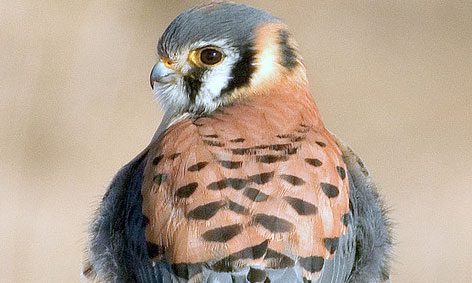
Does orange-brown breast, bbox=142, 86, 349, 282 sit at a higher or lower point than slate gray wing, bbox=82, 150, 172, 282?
higher

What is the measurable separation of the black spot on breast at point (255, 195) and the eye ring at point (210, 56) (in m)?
0.68

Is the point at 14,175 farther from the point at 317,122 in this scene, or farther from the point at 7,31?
the point at 317,122

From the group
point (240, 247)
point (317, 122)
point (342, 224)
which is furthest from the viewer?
point (317, 122)

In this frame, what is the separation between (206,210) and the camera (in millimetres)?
3758

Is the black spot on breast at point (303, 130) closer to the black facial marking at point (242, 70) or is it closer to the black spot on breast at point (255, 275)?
the black facial marking at point (242, 70)

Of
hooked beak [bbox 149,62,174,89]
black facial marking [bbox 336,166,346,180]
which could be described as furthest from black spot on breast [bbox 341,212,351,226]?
hooked beak [bbox 149,62,174,89]

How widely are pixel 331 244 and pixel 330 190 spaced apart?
0.17 metres

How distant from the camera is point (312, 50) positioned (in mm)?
7125

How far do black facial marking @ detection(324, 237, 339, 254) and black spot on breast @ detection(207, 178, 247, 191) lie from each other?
287 mm

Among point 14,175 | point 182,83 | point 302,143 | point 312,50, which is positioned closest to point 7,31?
point 14,175

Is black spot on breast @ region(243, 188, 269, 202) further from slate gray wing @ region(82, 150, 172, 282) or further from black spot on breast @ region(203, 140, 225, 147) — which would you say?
slate gray wing @ region(82, 150, 172, 282)

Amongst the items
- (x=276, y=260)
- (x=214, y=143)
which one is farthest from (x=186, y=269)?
(x=214, y=143)

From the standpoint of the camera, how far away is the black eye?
170 inches

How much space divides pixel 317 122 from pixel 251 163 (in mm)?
506
